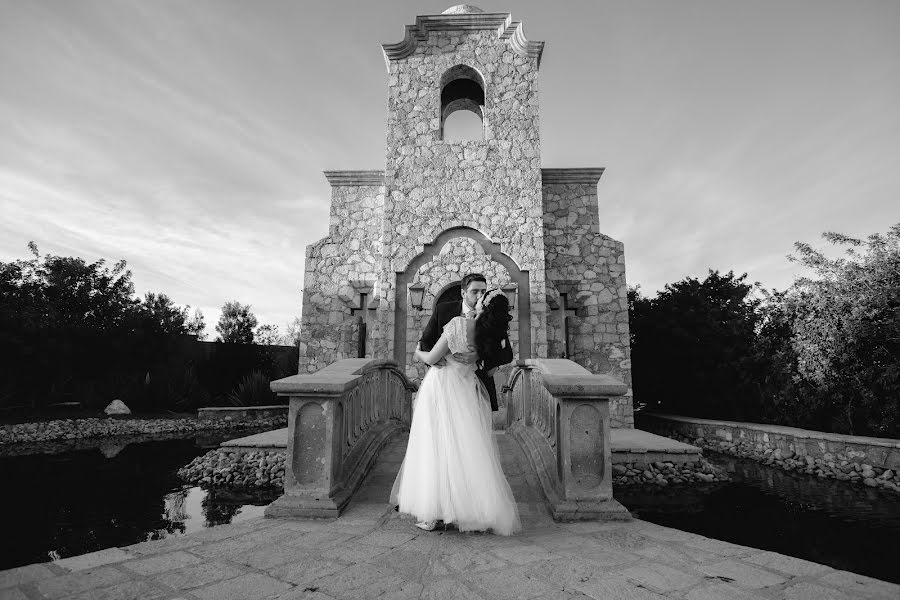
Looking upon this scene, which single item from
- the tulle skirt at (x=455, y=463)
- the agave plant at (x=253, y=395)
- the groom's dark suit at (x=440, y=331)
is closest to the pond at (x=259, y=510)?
the tulle skirt at (x=455, y=463)

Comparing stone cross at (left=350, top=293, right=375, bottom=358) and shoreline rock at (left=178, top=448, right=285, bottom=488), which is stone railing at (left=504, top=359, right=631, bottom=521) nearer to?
shoreline rock at (left=178, top=448, right=285, bottom=488)

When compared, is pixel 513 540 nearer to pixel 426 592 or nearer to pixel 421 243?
pixel 426 592

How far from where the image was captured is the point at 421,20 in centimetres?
1127

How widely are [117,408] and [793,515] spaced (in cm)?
1531

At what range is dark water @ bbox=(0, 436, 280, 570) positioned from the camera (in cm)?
429

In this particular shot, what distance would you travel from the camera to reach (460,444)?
3.17 m

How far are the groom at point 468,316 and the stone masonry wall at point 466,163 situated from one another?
6832 mm

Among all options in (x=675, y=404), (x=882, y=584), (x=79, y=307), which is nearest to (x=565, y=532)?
(x=882, y=584)

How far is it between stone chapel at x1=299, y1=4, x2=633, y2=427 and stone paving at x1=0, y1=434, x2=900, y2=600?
23.3ft

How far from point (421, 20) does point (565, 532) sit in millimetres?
11873

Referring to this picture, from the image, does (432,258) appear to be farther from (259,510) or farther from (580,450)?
(580,450)

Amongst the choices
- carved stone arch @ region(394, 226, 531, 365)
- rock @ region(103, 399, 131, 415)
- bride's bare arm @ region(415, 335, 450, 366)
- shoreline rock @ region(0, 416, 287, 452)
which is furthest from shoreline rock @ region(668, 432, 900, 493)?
rock @ region(103, 399, 131, 415)

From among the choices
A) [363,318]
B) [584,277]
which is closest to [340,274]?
[363,318]

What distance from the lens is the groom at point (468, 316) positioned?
3.36 m
